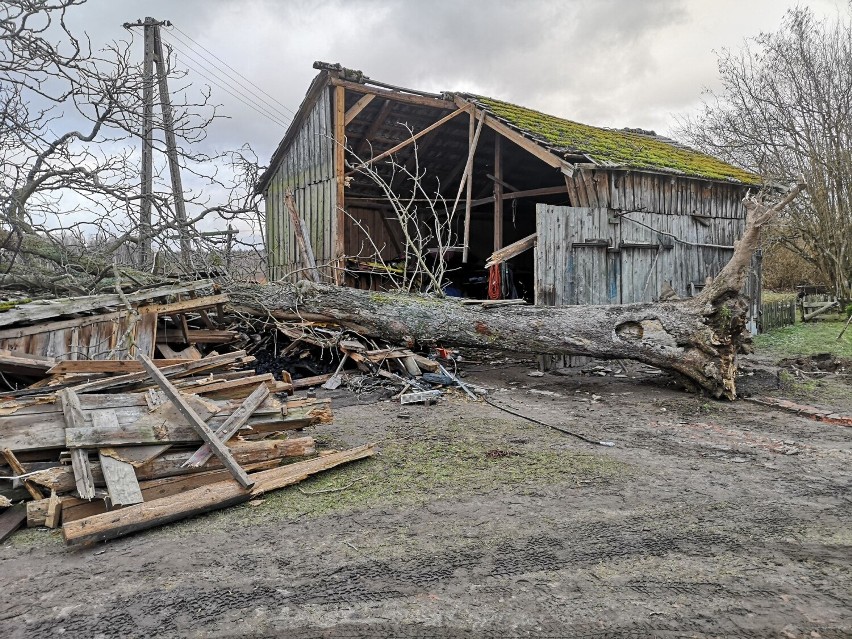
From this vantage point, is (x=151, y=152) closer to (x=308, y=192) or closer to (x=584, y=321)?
(x=308, y=192)

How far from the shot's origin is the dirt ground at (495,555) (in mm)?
2521

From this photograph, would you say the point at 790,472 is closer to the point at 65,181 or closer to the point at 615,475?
the point at 615,475

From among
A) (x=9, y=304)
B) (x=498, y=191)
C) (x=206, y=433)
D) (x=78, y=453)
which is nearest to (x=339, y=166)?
(x=498, y=191)

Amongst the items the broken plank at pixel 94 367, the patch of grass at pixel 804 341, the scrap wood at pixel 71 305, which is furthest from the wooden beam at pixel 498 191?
the broken plank at pixel 94 367

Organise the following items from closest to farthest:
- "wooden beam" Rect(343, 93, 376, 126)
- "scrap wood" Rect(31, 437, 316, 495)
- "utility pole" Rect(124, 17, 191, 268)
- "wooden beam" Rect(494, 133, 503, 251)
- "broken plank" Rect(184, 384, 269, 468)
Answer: "scrap wood" Rect(31, 437, 316, 495), "broken plank" Rect(184, 384, 269, 468), "utility pole" Rect(124, 17, 191, 268), "wooden beam" Rect(343, 93, 376, 126), "wooden beam" Rect(494, 133, 503, 251)

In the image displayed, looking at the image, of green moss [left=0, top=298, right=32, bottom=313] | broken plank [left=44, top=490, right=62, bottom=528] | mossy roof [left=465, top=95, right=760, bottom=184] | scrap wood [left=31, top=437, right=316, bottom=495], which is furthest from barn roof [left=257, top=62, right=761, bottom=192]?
broken plank [left=44, top=490, right=62, bottom=528]

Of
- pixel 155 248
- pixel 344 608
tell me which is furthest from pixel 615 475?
pixel 155 248

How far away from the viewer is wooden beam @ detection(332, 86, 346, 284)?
11.0 m

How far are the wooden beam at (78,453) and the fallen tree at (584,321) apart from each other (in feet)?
15.0

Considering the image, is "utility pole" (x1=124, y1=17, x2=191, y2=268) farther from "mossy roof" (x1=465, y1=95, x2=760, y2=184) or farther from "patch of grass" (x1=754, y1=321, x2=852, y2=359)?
"patch of grass" (x1=754, y1=321, x2=852, y2=359)

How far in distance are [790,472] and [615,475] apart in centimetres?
146

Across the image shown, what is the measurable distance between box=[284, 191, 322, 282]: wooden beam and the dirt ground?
738cm

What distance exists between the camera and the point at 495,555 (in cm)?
312

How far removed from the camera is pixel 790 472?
14.9 feet
